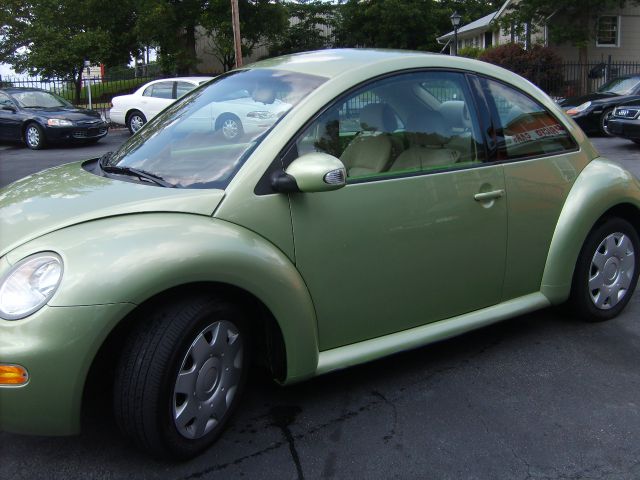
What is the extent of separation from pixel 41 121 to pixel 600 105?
512 inches

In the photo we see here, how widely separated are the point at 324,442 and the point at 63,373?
1105 mm

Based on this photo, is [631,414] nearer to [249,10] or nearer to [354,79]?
[354,79]

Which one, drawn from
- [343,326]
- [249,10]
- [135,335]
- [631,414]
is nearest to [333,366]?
[343,326]

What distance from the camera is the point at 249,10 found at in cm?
2988

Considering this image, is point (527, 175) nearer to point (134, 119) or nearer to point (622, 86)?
point (622, 86)

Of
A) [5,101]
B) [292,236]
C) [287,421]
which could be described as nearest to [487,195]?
[292,236]

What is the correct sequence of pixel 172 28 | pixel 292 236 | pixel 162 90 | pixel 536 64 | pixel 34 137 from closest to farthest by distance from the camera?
1. pixel 292 236
2. pixel 34 137
3. pixel 162 90
4. pixel 536 64
5. pixel 172 28

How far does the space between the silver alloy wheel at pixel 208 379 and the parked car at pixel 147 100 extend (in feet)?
49.9

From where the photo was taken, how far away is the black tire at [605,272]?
3787mm

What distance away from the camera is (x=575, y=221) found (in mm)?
3604

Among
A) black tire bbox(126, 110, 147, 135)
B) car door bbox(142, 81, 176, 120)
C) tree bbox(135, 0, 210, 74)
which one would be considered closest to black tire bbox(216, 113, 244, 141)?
car door bbox(142, 81, 176, 120)

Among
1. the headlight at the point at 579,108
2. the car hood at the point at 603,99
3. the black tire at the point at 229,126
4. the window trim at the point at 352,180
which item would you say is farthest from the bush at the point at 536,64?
the black tire at the point at 229,126

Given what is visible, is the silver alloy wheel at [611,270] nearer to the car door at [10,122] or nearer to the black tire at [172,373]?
the black tire at [172,373]

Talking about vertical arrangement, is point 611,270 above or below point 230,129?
below
